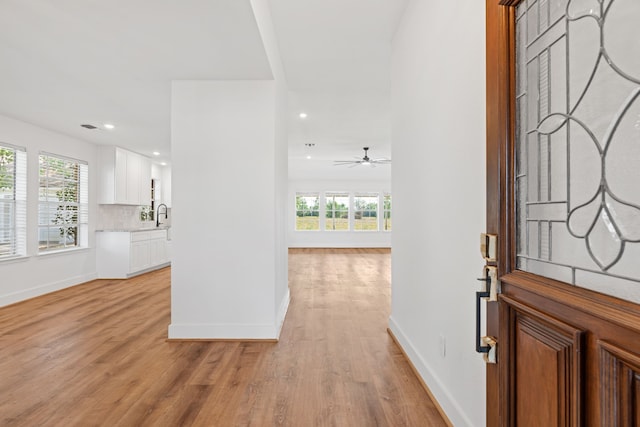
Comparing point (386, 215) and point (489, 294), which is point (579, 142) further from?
point (386, 215)

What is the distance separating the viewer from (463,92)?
172cm

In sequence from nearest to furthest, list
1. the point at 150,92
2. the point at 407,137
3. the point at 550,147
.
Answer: the point at 550,147, the point at 407,137, the point at 150,92

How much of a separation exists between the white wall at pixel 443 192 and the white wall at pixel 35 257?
513 centimetres

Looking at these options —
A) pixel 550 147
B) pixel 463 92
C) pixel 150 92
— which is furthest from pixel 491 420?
pixel 150 92

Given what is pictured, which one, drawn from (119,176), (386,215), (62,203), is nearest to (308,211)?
(386,215)

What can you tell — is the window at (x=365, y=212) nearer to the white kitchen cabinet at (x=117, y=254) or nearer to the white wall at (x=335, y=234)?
the white wall at (x=335, y=234)

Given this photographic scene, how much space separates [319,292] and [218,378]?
2732mm

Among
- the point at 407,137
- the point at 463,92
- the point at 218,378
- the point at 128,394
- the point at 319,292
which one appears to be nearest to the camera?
the point at 463,92

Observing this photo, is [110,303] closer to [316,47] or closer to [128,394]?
[128,394]

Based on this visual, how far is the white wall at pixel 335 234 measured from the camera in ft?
38.6

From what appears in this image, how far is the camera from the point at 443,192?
6.53 feet

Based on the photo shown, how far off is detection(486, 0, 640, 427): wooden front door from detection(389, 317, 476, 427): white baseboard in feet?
2.67

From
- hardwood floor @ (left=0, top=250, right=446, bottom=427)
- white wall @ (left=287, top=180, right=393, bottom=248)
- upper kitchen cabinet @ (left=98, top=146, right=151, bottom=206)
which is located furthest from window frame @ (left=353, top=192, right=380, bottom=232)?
hardwood floor @ (left=0, top=250, right=446, bottom=427)

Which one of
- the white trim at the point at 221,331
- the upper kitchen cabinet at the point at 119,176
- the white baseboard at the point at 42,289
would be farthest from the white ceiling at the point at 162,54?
the white baseboard at the point at 42,289
